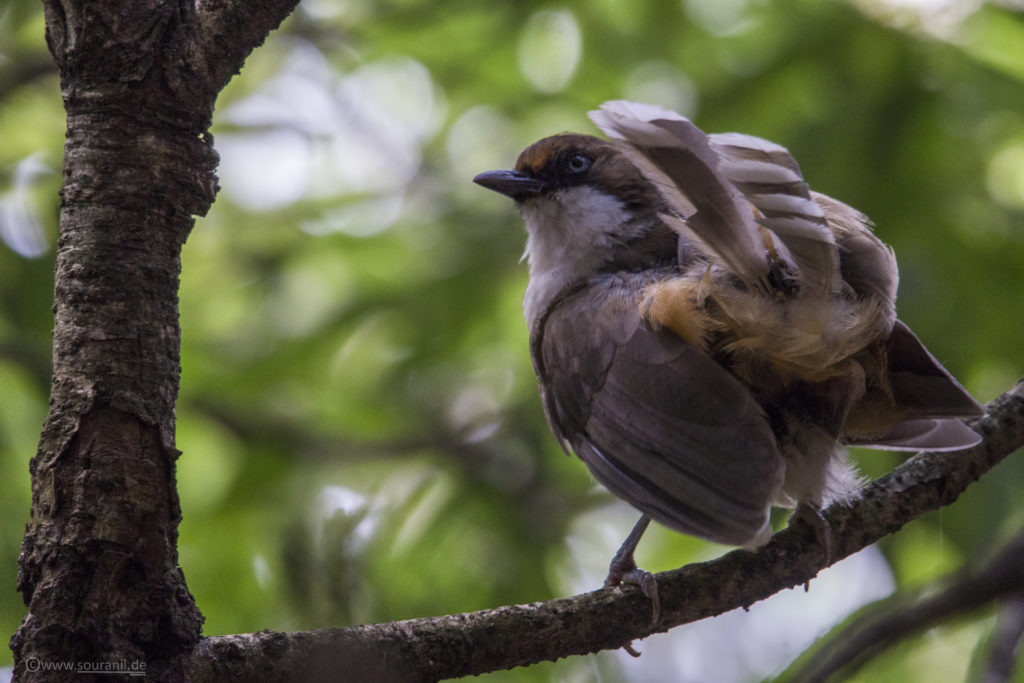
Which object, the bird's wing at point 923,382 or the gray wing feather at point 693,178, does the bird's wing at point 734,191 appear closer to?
the gray wing feather at point 693,178

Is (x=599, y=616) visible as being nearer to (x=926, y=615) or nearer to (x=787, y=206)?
(x=926, y=615)

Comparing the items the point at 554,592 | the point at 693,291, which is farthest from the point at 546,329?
the point at 554,592

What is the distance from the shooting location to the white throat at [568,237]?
144 inches

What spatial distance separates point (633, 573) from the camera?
2.65 meters

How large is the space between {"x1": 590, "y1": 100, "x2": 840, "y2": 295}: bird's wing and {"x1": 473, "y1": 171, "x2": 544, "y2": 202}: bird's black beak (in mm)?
1364

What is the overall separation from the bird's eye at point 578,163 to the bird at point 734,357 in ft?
1.88

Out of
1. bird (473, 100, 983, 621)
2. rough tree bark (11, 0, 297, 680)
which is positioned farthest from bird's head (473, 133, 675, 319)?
rough tree bark (11, 0, 297, 680)

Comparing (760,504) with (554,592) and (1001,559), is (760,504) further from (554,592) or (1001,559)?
(554,592)

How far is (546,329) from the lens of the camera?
3.46 m

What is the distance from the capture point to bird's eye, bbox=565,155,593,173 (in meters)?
3.92

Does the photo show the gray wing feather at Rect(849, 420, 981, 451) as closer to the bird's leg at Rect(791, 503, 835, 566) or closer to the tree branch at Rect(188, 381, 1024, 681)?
the tree branch at Rect(188, 381, 1024, 681)

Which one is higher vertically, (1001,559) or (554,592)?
(554,592)

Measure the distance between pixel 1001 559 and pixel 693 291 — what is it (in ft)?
3.67

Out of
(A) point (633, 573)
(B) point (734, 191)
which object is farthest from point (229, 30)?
(A) point (633, 573)
